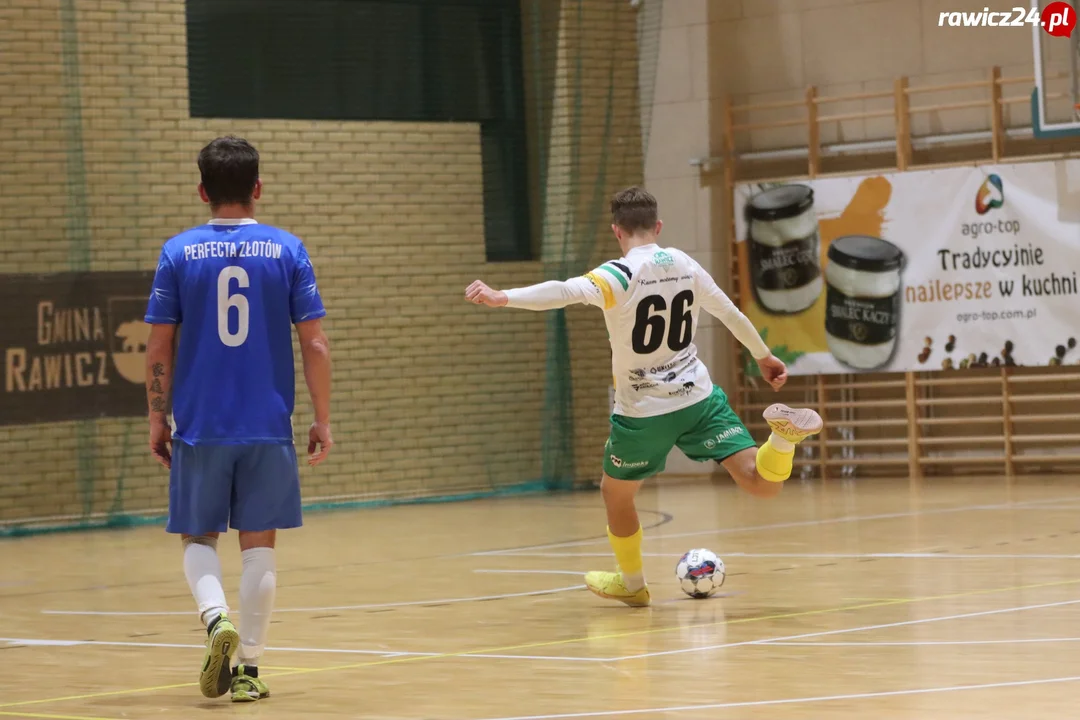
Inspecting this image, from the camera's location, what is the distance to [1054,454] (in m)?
14.9

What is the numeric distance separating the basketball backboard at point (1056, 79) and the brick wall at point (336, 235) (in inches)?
160

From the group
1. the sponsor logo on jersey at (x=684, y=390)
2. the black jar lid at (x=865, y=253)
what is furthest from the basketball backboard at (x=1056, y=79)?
the sponsor logo on jersey at (x=684, y=390)

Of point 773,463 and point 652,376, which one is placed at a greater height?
point 652,376

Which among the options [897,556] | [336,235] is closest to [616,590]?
[897,556]

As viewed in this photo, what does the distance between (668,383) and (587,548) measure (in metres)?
3.38

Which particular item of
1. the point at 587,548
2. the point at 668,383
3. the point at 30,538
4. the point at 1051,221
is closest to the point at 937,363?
the point at 1051,221

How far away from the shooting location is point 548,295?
6.57 meters

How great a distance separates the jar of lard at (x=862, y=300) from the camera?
621 inches

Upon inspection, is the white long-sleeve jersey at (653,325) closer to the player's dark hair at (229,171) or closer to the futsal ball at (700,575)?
the futsal ball at (700,575)

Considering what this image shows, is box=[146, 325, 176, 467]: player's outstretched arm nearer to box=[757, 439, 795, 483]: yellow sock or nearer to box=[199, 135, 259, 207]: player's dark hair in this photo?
box=[199, 135, 259, 207]: player's dark hair

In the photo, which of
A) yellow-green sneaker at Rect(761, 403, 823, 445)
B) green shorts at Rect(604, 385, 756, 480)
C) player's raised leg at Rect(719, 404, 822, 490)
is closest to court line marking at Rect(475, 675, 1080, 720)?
player's raised leg at Rect(719, 404, 822, 490)

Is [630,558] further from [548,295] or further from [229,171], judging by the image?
[229,171]

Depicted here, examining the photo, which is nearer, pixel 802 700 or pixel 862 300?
pixel 802 700

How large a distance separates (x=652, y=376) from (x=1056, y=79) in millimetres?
8489
